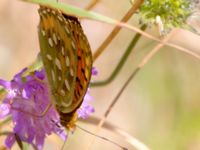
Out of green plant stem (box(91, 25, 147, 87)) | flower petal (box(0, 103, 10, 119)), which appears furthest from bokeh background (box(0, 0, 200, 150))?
flower petal (box(0, 103, 10, 119))

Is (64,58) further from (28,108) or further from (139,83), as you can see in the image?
(139,83)

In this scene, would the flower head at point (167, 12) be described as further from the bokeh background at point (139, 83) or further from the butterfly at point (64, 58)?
the bokeh background at point (139, 83)

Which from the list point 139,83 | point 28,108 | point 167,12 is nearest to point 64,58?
point 28,108

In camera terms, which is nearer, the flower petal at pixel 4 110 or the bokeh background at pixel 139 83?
the flower petal at pixel 4 110

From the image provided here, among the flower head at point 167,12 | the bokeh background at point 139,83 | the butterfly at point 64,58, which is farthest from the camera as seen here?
the bokeh background at point 139,83

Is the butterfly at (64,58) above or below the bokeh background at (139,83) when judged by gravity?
below

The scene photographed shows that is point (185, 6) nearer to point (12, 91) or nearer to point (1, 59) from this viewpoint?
point (12, 91)

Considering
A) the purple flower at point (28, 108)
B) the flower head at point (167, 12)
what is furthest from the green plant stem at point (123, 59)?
the purple flower at point (28, 108)
